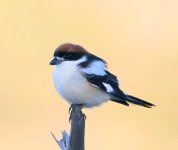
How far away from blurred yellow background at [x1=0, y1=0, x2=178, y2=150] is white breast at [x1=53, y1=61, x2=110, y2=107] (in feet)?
8.24

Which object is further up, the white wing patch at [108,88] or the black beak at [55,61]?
the black beak at [55,61]

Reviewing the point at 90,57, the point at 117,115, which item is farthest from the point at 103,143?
the point at 90,57

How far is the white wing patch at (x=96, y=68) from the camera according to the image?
15.2 ft

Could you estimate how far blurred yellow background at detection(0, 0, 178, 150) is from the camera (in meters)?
7.36

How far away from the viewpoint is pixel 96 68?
4668 millimetres

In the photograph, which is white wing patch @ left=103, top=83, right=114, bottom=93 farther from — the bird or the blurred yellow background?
the blurred yellow background

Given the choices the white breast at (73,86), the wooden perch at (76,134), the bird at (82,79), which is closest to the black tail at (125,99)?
the bird at (82,79)

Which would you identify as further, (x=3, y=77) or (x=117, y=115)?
(x=3, y=77)

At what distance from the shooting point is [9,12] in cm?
977

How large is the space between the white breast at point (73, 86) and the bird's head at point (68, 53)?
0.03m

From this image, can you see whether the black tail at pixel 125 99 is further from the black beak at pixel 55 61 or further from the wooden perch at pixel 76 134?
the wooden perch at pixel 76 134

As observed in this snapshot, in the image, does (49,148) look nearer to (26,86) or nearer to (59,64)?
(26,86)

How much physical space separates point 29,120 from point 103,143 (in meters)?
0.74

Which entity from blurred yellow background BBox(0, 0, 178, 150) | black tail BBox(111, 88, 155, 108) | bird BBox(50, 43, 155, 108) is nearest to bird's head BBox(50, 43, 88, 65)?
bird BBox(50, 43, 155, 108)
